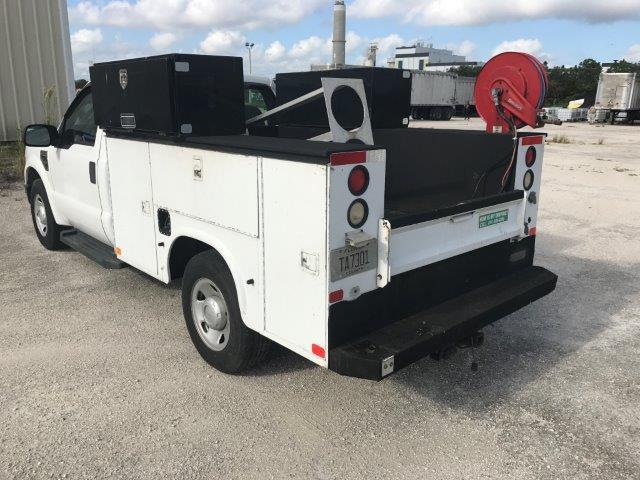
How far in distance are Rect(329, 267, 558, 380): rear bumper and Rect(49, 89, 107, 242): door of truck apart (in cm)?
296

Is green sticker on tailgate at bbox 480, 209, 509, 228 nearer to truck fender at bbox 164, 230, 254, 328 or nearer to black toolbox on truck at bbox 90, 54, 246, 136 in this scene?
truck fender at bbox 164, 230, 254, 328

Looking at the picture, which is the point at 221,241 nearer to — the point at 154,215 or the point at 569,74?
the point at 154,215

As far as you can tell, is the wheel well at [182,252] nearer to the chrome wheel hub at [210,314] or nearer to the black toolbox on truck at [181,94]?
the chrome wheel hub at [210,314]

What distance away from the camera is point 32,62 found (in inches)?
486

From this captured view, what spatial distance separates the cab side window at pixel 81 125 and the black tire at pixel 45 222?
997 millimetres

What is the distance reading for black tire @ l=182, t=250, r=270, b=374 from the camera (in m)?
3.34

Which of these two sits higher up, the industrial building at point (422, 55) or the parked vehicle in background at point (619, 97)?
the industrial building at point (422, 55)

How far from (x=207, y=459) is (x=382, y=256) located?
1.39 meters

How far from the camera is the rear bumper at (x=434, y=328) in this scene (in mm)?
2697

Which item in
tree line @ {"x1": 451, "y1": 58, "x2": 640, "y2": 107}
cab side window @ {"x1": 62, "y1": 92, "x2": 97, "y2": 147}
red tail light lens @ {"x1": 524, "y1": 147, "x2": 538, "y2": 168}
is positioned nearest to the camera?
red tail light lens @ {"x1": 524, "y1": 147, "x2": 538, "y2": 168}

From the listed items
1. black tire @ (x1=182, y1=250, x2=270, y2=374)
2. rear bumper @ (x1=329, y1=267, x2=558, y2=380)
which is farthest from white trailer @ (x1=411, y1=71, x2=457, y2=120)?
black tire @ (x1=182, y1=250, x2=270, y2=374)

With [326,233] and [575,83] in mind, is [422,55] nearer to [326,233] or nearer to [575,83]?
[575,83]

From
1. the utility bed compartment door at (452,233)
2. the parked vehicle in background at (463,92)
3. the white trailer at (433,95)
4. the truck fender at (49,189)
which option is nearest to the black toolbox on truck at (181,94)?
the utility bed compartment door at (452,233)

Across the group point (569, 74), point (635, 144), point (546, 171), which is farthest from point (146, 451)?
point (569, 74)
